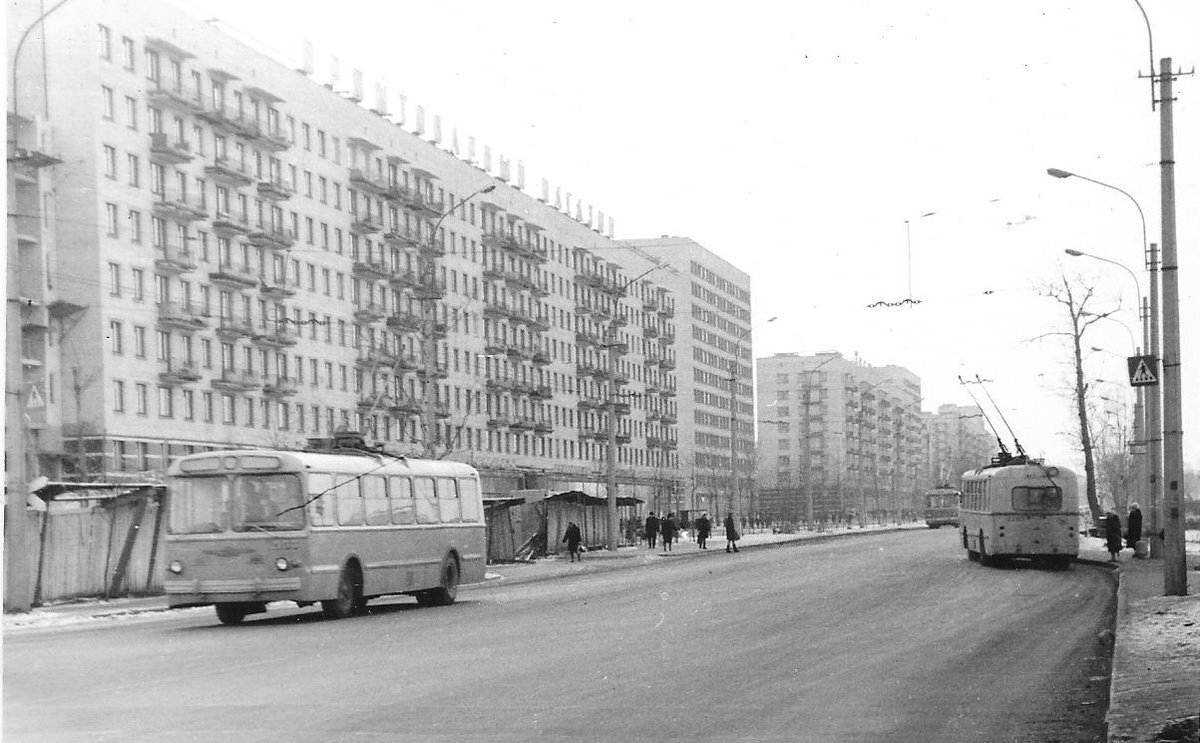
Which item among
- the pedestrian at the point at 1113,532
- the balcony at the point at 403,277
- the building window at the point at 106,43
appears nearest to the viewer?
the pedestrian at the point at 1113,532

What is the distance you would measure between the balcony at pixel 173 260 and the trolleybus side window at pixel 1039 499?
3496 centimetres

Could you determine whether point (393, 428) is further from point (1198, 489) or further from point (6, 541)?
point (1198, 489)

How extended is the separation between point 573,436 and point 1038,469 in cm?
6090

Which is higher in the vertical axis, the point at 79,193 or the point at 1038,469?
the point at 79,193

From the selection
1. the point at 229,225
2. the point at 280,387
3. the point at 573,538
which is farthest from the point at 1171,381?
the point at 280,387

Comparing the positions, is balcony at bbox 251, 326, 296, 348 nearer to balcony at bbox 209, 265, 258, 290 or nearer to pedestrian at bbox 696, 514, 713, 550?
balcony at bbox 209, 265, 258, 290

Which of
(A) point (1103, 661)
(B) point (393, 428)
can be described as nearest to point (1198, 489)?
(B) point (393, 428)

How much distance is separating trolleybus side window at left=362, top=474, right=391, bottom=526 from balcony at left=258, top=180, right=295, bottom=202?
42264 millimetres

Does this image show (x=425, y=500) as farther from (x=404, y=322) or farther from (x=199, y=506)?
(x=404, y=322)

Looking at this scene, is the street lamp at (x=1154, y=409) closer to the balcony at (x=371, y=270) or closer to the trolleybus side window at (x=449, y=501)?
the trolleybus side window at (x=449, y=501)

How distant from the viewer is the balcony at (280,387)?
65.1 m

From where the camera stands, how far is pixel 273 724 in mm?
10453

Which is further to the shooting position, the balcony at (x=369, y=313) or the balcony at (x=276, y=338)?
the balcony at (x=369, y=313)

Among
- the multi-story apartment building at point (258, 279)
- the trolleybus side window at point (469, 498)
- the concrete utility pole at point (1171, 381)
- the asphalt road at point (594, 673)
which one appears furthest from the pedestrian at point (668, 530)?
the concrete utility pole at point (1171, 381)
